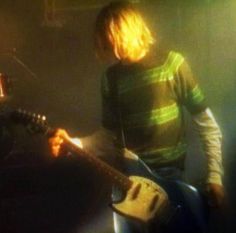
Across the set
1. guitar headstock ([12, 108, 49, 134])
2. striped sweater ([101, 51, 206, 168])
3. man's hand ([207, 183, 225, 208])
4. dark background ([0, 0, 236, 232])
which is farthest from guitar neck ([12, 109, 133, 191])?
dark background ([0, 0, 236, 232])

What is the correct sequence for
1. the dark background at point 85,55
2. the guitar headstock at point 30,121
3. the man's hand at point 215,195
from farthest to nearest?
the dark background at point 85,55 → the guitar headstock at point 30,121 → the man's hand at point 215,195

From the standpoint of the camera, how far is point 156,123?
9.32 feet

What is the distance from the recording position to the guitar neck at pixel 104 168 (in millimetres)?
2793

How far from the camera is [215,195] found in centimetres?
275

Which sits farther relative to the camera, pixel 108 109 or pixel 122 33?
pixel 108 109

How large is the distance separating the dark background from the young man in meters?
0.87

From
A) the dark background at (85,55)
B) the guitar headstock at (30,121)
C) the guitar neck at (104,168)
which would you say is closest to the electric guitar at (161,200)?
the guitar neck at (104,168)

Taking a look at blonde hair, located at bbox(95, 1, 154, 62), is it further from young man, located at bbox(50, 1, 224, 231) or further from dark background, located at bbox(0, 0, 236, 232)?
dark background, located at bbox(0, 0, 236, 232)

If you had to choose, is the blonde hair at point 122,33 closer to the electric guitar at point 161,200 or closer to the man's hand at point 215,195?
the electric guitar at point 161,200

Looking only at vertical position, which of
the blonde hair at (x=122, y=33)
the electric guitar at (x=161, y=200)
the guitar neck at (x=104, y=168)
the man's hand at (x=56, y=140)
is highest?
the blonde hair at (x=122, y=33)

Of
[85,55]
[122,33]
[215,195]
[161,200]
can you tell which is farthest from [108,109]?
[85,55]

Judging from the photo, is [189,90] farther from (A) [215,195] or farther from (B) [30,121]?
(B) [30,121]

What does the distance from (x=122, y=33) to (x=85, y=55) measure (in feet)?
3.39

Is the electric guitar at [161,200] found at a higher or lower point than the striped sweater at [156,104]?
lower
